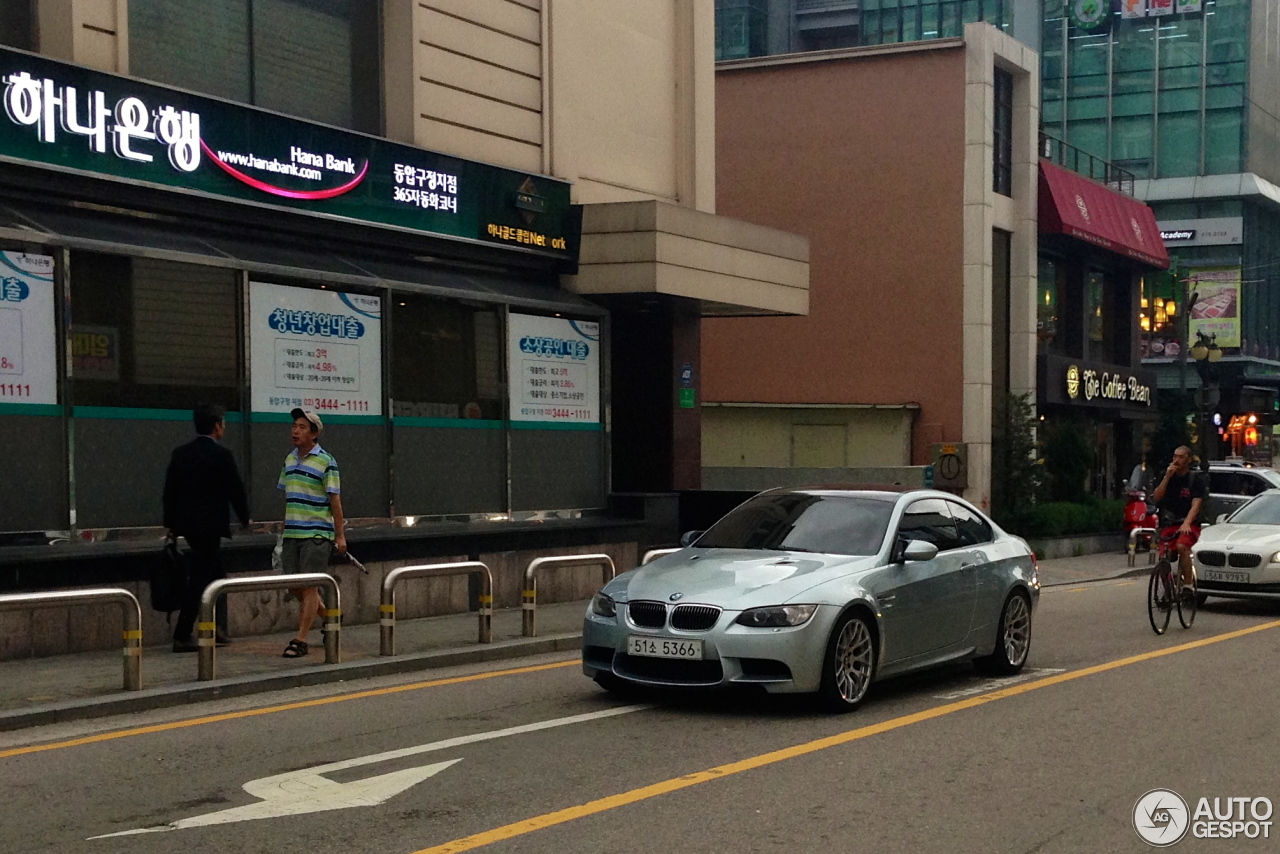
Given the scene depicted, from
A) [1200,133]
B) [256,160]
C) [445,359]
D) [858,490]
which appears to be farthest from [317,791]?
[1200,133]

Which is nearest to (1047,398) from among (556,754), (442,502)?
(442,502)

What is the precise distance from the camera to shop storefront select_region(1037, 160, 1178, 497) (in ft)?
119

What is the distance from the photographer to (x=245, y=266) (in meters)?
14.9

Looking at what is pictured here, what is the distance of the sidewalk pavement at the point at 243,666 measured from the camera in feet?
32.5

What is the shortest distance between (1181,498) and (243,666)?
940 cm

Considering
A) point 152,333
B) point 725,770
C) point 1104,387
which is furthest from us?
point 1104,387

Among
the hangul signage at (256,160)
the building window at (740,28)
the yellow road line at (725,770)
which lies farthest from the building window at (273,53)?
the building window at (740,28)

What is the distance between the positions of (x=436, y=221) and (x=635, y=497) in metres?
4.59

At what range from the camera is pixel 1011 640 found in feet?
38.4

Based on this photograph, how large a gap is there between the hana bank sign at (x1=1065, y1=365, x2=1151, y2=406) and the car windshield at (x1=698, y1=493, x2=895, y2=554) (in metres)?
27.0

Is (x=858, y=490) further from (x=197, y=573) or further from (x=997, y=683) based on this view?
(x=197, y=573)

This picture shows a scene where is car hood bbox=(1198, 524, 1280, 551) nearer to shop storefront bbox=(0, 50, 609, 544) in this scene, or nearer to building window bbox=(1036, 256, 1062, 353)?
shop storefront bbox=(0, 50, 609, 544)

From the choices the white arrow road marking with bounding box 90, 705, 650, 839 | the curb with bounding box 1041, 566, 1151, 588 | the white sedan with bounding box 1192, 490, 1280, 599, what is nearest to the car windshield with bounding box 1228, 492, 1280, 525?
the white sedan with bounding box 1192, 490, 1280, 599

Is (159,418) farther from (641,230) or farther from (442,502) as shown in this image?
(641,230)
